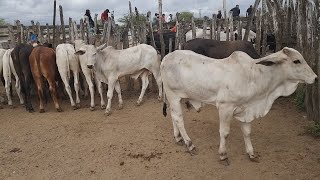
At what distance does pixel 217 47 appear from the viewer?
25.7 feet

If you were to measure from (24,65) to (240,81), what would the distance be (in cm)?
553

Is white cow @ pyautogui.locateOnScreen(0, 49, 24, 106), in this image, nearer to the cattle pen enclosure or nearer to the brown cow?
the cattle pen enclosure

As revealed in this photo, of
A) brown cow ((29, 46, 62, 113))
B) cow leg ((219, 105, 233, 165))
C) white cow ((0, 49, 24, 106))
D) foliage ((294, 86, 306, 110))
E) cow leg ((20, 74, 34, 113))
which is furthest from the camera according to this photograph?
white cow ((0, 49, 24, 106))

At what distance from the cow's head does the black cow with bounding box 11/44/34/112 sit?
5.71 metres

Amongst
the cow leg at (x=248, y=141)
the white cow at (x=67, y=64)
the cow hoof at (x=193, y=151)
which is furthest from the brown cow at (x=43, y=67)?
the cow leg at (x=248, y=141)

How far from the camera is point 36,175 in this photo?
16.1 ft

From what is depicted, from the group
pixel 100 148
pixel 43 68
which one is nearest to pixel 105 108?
pixel 43 68

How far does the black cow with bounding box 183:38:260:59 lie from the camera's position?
7.70 m

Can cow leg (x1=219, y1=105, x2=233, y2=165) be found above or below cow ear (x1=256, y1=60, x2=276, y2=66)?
below

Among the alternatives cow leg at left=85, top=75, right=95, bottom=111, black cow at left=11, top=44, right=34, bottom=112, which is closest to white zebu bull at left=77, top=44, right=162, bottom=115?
cow leg at left=85, top=75, right=95, bottom=111

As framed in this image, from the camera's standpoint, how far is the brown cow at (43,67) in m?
7.91

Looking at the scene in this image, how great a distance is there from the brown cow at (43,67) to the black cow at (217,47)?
3.12m

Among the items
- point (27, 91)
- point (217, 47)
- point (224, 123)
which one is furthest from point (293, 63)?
point (27, 91)

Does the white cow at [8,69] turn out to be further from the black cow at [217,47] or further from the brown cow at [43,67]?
the black cow at [217,47]
